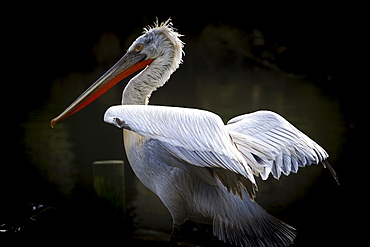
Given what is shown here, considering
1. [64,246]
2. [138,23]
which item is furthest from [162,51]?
[138,23]

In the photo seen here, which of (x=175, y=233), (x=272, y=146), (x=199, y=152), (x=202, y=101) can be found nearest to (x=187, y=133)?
(x=199, y=152)

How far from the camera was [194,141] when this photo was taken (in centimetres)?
133

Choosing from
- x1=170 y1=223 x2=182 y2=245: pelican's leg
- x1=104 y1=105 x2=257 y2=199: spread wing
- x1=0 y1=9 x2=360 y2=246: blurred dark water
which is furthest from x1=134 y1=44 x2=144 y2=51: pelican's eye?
x1=0 y1=9 x2=360 y2=246: blurred dark water

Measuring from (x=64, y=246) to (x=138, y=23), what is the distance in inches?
107

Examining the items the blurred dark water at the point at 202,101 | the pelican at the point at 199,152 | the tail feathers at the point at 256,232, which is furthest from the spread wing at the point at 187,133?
the blurred dark water at the point at 202,101

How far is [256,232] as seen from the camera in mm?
1614

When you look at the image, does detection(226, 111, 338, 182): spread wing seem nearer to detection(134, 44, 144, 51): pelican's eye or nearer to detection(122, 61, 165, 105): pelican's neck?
detection(122, 61, 165, 105): pelican's neck

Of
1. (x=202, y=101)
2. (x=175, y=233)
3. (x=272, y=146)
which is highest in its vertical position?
(x=202, y=101)

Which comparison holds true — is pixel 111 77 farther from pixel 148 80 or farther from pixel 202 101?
pixel 202 101

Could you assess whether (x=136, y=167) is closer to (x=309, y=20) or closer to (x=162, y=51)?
(x=162, y=51)

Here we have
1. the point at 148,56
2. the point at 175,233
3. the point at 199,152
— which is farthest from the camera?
the point at 148,56

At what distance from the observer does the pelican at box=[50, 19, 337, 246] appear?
1.33m

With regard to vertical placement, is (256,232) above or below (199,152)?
below

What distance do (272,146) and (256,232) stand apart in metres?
0.38
